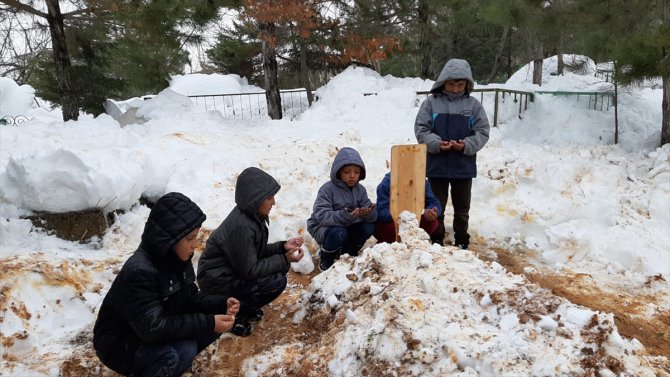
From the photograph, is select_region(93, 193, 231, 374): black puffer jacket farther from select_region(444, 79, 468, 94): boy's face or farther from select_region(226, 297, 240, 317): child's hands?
select_region(444, 79, 468, 94): boy's face

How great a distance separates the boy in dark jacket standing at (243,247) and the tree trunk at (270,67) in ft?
30.4

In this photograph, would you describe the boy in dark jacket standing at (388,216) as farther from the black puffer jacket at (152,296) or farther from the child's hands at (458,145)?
the black puffer jacket at (152,296)

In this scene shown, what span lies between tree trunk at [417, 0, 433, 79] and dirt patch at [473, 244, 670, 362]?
10425 mm

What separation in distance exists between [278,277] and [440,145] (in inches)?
80.2

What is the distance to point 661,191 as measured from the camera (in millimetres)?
5754

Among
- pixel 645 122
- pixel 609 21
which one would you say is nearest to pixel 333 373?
pixel 609 21

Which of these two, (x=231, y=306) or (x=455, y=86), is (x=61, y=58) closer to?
(x=455, y=86)

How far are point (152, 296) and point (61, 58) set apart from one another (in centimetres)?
856

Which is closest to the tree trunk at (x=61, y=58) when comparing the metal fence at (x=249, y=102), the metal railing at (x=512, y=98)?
the metal railing at (x=512, y=98)

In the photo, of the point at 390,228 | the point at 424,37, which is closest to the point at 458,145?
the point at 390,228

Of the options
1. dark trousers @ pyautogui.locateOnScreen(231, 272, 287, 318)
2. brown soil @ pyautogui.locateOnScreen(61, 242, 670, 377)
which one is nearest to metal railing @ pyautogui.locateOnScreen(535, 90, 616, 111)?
brown soil @ pyautogui.locateOnScreen(61, 242, 670, 377)

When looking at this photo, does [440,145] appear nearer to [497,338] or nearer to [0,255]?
→ [497,338]

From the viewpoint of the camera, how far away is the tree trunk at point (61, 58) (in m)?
8.56

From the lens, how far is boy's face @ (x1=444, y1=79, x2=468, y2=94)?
14.5 ft
